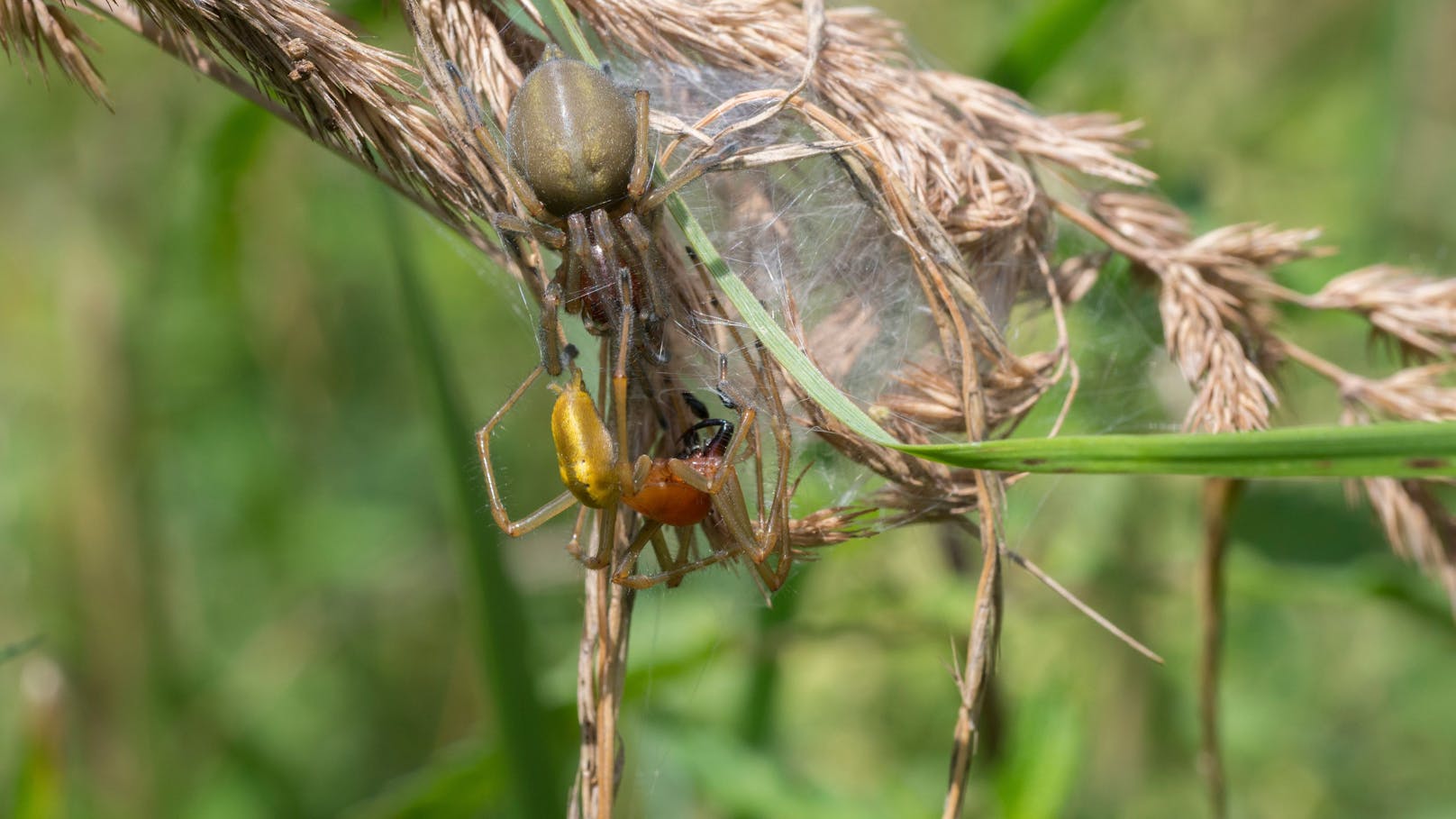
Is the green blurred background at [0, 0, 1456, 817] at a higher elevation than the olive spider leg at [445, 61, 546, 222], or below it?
below

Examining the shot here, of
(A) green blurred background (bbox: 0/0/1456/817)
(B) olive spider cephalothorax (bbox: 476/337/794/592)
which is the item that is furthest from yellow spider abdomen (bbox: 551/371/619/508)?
(A) green blurred background (bbox: 0/0/1456/817)

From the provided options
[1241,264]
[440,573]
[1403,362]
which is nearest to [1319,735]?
[1403,362]

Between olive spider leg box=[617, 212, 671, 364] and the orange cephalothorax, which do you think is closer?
olive spider leg box=[617, 212, 671, 364]

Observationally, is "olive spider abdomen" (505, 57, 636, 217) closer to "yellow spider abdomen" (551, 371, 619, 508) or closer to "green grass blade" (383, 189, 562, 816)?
"yellow spider abdomen" (551, 371, 619, 508)

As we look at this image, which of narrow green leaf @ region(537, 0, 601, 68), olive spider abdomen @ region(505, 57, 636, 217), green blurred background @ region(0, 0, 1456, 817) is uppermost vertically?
narrow green leaf @ region(537, 0, 601, 68)

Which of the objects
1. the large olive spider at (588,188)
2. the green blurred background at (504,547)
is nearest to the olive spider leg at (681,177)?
the large olive spider at (588,188)

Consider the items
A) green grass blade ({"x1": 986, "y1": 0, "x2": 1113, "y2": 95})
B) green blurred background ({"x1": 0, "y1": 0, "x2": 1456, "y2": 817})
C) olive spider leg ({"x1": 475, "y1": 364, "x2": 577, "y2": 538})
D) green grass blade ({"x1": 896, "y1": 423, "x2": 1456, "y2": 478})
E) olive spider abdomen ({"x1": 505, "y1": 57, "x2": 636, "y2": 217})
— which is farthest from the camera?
green blurred background ({"x1": 0, "y1": 0, "x2": 1456, "y2": 817})

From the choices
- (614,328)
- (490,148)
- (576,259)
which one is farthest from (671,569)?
(490,148)

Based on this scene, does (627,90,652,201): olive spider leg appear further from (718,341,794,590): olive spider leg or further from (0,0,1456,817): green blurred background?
(0,0,1456,817): green blurred background

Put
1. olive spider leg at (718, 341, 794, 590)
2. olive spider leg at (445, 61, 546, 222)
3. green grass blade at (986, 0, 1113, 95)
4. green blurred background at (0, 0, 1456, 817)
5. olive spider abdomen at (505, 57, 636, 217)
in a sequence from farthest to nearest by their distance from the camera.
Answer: green blurred background at (0, 0, 1456, 817) < green grass blade at (986, 0, 1113, 95) < olive spider leg at (718, 341, 794, 590) < olive spider leg at (445, 61, 546, 222) < olive spider abdomen at (505, 57, 636, 217)
